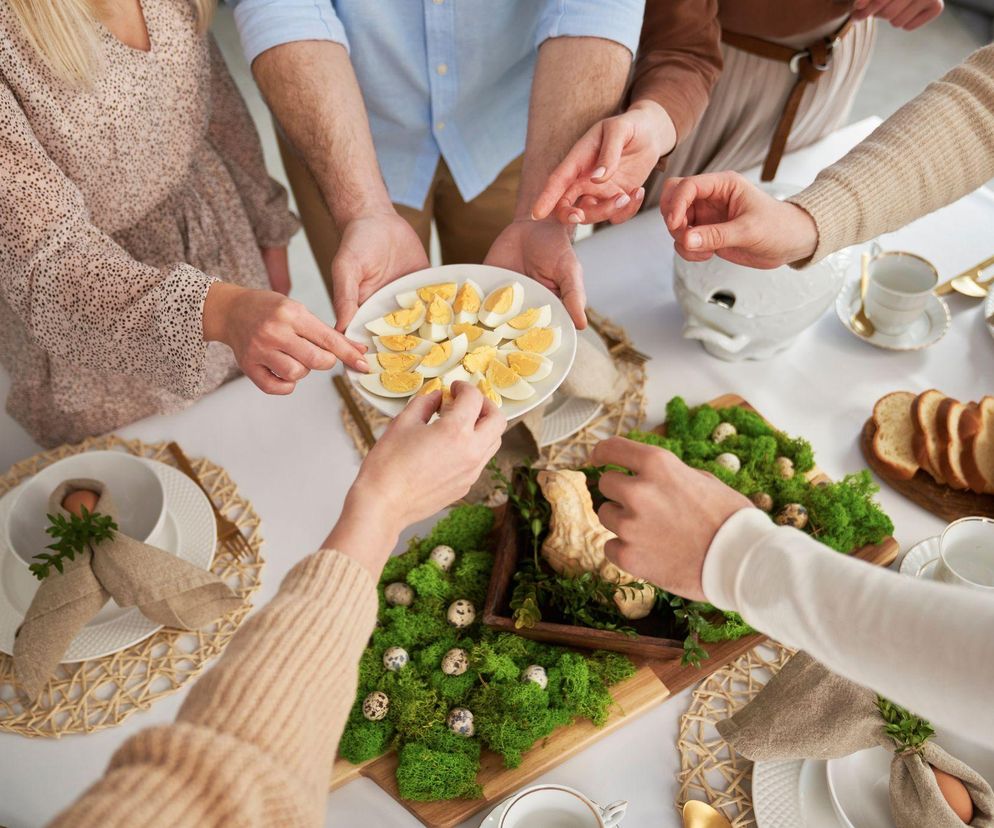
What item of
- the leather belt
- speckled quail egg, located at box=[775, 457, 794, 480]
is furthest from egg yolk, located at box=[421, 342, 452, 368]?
the leather belt

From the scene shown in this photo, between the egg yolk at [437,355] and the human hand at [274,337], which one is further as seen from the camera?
the egg yolk at [437,355]

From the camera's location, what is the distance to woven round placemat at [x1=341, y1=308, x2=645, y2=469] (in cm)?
129

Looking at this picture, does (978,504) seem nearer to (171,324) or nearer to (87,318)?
(171,324)

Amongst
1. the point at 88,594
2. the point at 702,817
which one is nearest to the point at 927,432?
the point at 702,817

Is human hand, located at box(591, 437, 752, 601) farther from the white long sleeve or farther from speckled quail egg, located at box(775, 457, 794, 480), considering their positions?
speckled quail egg, located at box(775, 457, 794, 480)

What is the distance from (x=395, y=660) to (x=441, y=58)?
1.07 meters

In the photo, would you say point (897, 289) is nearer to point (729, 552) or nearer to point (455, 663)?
point (729, 552)

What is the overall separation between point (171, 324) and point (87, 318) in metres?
0.13

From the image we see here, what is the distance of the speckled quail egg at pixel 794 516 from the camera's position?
1113 millimetres

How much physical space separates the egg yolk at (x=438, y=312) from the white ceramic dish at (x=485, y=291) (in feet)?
0.21

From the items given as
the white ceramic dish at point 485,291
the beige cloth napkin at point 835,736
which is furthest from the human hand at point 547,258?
the beige cloth napkin at point 835,736

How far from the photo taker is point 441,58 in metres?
1.46

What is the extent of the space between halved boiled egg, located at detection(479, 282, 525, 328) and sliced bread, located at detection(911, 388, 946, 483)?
0.65 meters

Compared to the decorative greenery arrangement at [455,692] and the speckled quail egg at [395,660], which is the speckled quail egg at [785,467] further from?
the speckled quail egg at [395,660]
